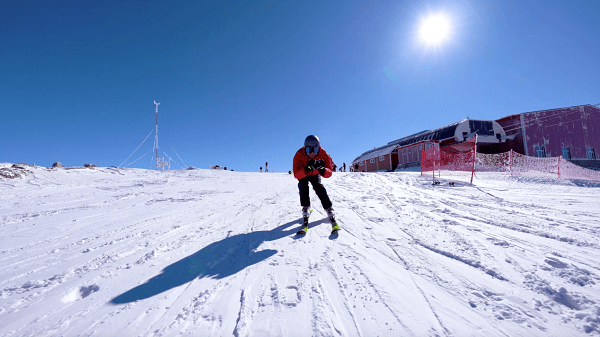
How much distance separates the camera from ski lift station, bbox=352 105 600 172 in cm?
2370

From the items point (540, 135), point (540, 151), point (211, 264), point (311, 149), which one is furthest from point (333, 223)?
point (540, 135)

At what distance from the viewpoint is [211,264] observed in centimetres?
246

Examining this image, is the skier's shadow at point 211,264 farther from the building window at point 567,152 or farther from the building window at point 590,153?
the building window at point 590,153

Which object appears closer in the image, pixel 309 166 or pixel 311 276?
pixel 311 276

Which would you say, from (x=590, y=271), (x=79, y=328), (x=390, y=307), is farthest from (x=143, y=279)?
(x=590, y=271)

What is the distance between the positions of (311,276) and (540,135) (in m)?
34.9

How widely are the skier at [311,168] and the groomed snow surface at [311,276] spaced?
55 cm

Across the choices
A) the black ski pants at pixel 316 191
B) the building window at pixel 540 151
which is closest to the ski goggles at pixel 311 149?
the black ski pants at pixel 316 191

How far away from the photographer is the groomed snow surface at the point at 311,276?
147cm

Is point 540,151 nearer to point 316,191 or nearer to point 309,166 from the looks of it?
point 316,191

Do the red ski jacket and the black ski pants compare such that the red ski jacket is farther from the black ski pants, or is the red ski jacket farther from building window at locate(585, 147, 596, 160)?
building window at locate(585, 147, 596, 160)

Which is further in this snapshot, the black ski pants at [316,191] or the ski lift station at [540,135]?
the ski lift station at [540,135]

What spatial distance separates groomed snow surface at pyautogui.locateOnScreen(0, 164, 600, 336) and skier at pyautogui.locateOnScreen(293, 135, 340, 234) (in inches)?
21.6

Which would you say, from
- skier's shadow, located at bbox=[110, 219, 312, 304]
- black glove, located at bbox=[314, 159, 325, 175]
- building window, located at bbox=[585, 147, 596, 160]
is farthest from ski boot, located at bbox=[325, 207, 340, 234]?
building window, located at bbox=[585, 147, 596, 160]
